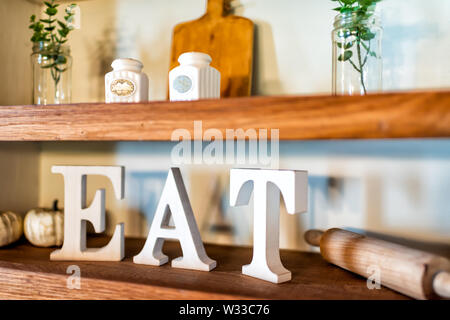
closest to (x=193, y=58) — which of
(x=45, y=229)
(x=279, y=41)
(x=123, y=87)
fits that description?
(x=123, y=87)

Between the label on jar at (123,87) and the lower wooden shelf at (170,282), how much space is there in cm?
32

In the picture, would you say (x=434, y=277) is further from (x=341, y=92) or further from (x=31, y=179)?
(x=31, y=179)

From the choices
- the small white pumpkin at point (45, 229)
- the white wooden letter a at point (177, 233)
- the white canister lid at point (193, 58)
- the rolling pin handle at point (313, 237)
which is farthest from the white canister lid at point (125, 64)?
the rolling pin handle at point (313, 237)

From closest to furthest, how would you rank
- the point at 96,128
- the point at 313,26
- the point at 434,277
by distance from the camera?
1. the point at 434,277
2. the point at 96,128
3. the point at 313,26

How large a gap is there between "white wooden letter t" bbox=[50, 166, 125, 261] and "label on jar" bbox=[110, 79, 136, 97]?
0.14 metres

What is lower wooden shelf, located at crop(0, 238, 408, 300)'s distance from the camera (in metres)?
0.54

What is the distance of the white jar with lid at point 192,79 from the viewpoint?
0.64 metres

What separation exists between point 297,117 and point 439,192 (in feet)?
1.25

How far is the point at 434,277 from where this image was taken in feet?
1.64

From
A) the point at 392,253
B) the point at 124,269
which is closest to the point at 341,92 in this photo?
the point at 392,253

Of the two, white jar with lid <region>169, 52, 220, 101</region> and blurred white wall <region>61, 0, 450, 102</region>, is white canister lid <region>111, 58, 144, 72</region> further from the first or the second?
blurred white wall <region>61, 0, 450, 102</region>

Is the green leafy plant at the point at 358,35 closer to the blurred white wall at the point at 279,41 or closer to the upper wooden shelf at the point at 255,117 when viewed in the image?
the blurred white wall at the point at 279,41

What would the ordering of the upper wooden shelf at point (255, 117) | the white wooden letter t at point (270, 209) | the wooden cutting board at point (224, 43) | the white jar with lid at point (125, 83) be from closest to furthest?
the upper wooden shelf at point (255, 117), the white wooden letter t at point (270, 209), the white jar with lid at point (125, 83), the wooden cutting board at point (224, 43)

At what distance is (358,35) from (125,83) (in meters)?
0.44
